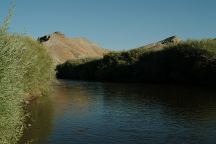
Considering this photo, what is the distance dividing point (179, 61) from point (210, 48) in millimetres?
12268

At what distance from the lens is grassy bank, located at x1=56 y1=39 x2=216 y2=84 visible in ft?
369

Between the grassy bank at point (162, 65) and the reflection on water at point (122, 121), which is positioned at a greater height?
the grassy bank at point (162, 65)

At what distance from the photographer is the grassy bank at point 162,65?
112m

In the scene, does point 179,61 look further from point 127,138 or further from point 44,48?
point 127,138

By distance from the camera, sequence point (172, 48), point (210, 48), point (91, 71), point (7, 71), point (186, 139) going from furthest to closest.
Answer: point (91, 71) → point (172, 48) → point (210, 48) → point (186, 139) → point (7, 71)

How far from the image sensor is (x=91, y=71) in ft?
561

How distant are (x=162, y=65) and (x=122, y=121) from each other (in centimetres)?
8533

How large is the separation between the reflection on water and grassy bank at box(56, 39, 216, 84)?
1836 inches

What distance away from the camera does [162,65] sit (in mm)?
130000

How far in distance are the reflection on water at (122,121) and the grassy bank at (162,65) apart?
1836 inches

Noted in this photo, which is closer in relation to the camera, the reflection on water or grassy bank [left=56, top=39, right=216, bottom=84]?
the reflection on water

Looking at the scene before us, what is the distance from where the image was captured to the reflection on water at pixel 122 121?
37688mm

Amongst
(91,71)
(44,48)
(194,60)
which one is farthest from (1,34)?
(91,71)

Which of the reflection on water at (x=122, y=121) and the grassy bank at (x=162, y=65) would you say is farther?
the grassy bank at (x=162, y=65)
